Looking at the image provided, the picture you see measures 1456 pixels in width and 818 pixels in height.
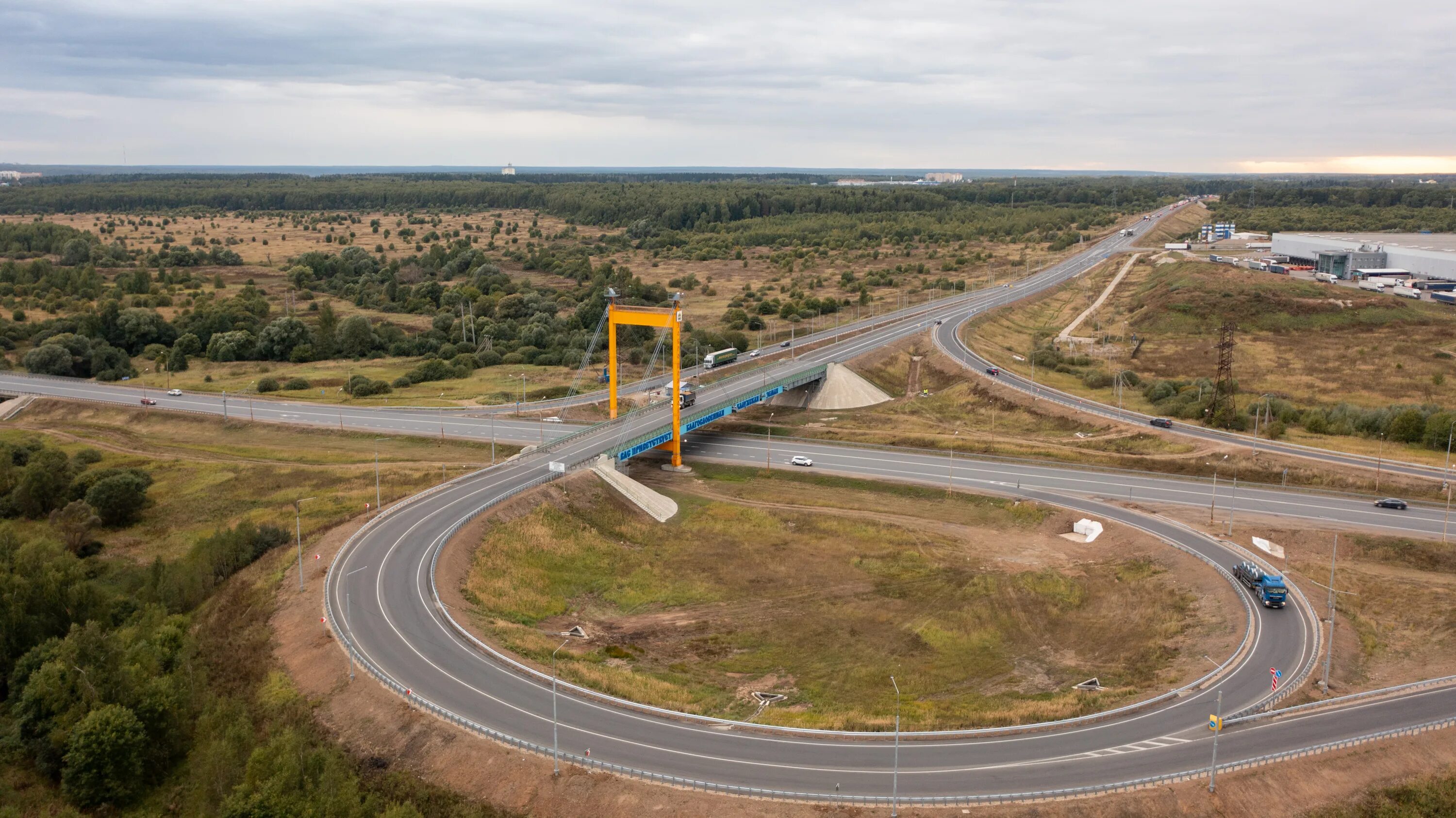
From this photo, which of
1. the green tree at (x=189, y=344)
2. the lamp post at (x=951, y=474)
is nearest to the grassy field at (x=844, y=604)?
the lamp post at (x=951, y=474)

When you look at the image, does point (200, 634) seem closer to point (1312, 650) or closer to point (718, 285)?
point (1312, 650)


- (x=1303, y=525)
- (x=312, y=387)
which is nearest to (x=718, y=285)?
(x=312, y=387)

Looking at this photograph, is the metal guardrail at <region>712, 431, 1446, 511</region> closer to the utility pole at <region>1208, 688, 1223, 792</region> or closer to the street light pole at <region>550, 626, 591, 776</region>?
the utility pole at <region>1208, 688, 1223, 792</region>

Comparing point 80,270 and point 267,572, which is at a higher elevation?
point 80,270

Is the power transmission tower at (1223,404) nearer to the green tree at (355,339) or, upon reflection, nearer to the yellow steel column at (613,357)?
the yellow steel column at (613,357)

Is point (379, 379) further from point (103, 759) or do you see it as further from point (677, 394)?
point (103, 759)

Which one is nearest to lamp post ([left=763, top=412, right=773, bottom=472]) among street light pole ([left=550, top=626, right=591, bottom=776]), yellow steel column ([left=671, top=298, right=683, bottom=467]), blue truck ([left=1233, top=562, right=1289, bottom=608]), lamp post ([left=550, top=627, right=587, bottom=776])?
yellow steel column ([left=671, top=298, right=683, bottom=467])
